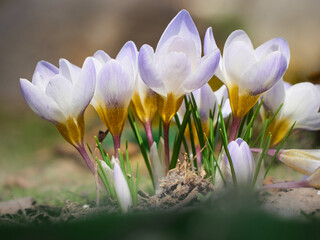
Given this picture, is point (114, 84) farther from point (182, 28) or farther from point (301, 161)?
point (301, 161)

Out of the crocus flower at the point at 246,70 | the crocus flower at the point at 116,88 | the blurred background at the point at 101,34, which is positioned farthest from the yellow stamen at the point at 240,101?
the blurred background at the point at 101,34

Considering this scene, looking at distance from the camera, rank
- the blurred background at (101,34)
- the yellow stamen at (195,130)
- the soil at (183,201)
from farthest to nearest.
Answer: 1. the blurred background at (101,34)
2. the yellow stamen at (195,130)
3. the soil at (183,201)

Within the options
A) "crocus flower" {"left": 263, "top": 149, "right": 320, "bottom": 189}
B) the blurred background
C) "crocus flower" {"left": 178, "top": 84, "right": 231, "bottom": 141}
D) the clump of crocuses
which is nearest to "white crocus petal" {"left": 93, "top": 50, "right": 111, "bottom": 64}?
the clump of crocuses

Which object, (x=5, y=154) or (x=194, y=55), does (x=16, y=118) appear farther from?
(x=194, y=55)

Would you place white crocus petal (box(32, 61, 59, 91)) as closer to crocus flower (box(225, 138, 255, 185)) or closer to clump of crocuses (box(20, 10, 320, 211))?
clump of crocuses (box(20, 10, 320, 211))

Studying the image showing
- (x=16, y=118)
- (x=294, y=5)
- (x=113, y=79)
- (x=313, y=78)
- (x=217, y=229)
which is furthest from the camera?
(x=16, y=118)

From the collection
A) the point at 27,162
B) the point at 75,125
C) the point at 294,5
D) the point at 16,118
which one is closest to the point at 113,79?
the point at 75,125

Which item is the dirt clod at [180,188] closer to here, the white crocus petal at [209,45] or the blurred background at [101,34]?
the white crocus petal at [209,45]
